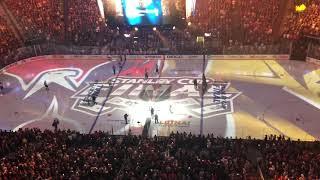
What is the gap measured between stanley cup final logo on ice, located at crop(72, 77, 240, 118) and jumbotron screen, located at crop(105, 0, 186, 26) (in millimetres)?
4983

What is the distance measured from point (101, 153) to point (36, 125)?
903 centimetres

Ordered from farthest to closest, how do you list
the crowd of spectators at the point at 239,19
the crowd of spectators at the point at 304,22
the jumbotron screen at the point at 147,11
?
1. the crowd of spectators at the point at 239,19
2. the crowd of spectators at the point at 304,22
3. the jumbotron screen at the point at 147,11

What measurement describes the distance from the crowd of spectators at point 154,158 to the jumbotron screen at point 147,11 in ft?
37.7

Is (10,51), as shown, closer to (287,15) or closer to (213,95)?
(213,95)

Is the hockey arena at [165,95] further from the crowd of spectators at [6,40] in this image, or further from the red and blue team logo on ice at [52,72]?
the crowd of spectators at [6,40]

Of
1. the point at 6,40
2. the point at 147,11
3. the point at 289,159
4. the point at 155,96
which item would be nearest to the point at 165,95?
the point at 155,96

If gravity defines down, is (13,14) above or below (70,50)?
above

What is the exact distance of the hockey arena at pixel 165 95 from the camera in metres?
30.8

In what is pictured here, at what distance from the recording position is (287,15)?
139 feet

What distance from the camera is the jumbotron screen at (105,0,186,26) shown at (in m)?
34.6

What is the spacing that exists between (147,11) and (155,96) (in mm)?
6421

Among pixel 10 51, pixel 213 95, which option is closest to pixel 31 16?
pixel 10 51

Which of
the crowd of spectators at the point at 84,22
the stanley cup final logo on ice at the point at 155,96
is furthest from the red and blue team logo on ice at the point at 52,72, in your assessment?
the crowd of spectators at the point at 84,22

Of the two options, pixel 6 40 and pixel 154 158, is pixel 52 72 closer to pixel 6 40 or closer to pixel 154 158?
pixel 6 40
